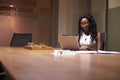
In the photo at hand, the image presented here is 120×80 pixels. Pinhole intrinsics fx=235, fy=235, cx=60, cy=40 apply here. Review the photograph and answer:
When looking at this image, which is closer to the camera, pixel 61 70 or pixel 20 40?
pixel 61 70

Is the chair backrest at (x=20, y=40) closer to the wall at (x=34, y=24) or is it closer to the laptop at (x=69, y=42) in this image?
the wall at (x=34, y=24)

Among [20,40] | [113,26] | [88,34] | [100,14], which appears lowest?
[20,40]

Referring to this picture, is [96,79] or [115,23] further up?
[115,23]

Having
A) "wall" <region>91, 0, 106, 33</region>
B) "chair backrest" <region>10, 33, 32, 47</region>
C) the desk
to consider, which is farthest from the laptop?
"wall" <region>91, 0, 106, 33</region>

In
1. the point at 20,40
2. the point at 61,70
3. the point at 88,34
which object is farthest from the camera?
the point at 20,40

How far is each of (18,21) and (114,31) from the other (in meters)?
2.44

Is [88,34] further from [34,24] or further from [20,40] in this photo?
[34,24]

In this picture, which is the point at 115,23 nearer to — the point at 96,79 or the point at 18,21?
the point at 18,21

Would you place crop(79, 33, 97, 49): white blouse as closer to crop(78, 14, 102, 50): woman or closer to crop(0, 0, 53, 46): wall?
crop(78, 14, 102, 50): woman

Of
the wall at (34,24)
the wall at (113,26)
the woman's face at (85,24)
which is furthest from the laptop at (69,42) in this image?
the wall at (34,24)

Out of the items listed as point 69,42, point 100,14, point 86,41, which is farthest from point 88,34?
point 100,14

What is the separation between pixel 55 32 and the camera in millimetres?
6250

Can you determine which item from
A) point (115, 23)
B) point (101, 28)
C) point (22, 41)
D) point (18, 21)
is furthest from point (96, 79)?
point (18, 21)

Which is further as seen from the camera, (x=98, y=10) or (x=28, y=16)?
(x=28, y=16)
